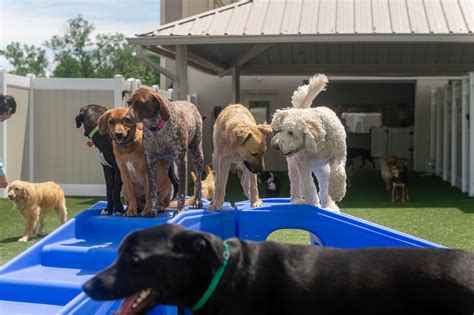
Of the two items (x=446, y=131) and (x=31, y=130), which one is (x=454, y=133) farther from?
(x=31, y=130)

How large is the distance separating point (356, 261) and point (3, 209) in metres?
9.33

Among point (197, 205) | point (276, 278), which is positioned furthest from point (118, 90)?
point (276, 278)

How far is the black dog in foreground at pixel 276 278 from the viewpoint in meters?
2.68

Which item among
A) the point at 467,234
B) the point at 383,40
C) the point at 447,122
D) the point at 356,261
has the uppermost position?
the point at 383,40

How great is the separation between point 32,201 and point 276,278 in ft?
20.5

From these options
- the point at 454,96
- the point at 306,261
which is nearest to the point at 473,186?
the point at 454,96

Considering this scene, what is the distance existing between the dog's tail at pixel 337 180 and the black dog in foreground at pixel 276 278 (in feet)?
7.10

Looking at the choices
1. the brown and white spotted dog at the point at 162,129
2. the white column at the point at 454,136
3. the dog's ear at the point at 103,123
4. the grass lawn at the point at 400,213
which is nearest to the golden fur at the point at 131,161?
the dog's ear at the point at 103,123

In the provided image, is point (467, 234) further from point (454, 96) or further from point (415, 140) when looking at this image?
point (415, 140)

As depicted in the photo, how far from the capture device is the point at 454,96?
1623cm

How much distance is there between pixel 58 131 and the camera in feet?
45.8

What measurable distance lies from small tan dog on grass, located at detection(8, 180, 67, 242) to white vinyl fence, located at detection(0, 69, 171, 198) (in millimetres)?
4838

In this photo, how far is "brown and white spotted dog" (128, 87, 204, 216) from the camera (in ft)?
16.5

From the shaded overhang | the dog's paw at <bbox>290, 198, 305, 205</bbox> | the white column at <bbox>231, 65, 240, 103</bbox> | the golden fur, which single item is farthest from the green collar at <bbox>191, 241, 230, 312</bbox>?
the white column at <bbox>231, 65, 240, 103</bbox>
